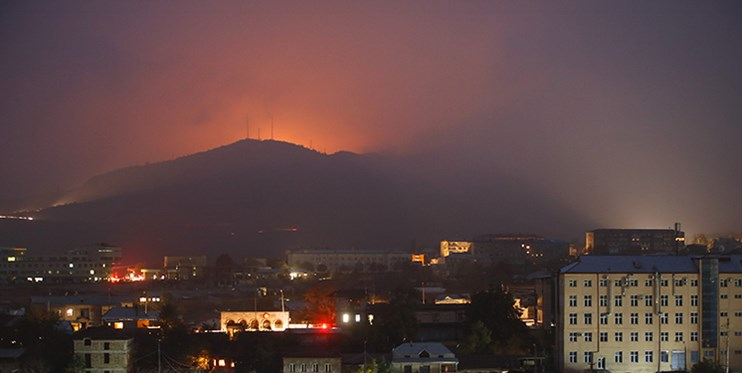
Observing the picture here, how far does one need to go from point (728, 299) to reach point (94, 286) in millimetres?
32306

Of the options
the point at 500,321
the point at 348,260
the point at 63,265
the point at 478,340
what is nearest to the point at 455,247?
the point at 348,260

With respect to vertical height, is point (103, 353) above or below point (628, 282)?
below

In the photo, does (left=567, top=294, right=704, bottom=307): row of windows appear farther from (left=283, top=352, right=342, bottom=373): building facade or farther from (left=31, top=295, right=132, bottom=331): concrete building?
(left=31, top=295, right=132, bottom=331): concrete building

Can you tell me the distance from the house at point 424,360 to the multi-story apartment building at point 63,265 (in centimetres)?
3561

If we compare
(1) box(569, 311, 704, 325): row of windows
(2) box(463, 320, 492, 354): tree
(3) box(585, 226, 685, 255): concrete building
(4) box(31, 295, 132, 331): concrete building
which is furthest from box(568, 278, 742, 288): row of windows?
(3) box(585, 226, 685, 255): concrete building

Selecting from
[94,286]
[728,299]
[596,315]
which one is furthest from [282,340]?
[94,286]

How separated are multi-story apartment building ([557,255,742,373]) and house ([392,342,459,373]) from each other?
3.97 m

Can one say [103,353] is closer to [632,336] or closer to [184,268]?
[632,336]

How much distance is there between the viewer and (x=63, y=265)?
59.3m

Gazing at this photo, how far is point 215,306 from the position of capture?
1711 inches

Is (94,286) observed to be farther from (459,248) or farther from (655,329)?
(459,248)

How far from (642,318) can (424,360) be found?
6.44 m

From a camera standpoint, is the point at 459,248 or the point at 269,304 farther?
the point at 459,248

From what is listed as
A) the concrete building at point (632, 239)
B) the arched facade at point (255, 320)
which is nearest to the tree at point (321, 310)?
the arched facade at point (255, 320)
